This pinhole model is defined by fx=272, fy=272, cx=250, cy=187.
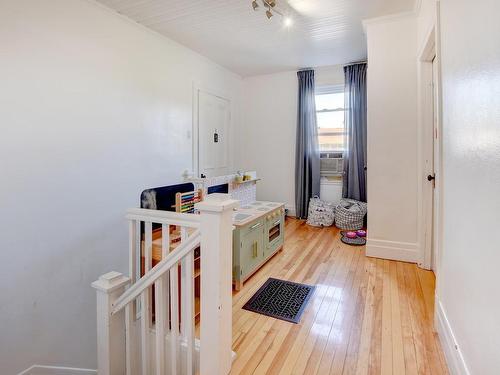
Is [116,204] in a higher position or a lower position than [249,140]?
lower

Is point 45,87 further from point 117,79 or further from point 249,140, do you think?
point 249,140

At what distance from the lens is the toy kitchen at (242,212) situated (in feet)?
6.63

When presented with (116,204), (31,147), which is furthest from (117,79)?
(116,204)

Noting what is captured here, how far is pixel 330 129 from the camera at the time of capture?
4805mm

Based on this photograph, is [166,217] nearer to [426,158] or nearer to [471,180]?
[471,180]

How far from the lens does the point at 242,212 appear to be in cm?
291

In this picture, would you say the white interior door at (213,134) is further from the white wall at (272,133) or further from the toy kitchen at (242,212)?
the toy kitchen at (242,212)

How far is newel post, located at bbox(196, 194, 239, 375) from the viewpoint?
1.25 m

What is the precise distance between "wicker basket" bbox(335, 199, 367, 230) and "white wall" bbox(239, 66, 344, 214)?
516 mm

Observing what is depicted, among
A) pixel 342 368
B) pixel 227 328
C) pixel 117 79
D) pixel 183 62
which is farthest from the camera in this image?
pixel 183 62

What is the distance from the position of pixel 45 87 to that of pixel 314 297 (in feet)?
A: 9.41

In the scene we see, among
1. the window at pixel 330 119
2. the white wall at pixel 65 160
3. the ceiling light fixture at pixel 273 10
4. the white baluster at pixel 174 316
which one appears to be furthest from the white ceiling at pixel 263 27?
the white baluster at pixel 174 316

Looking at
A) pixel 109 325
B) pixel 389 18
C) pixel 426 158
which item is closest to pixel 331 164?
pixel 426 158

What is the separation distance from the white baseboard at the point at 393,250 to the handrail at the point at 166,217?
2.50 meters
